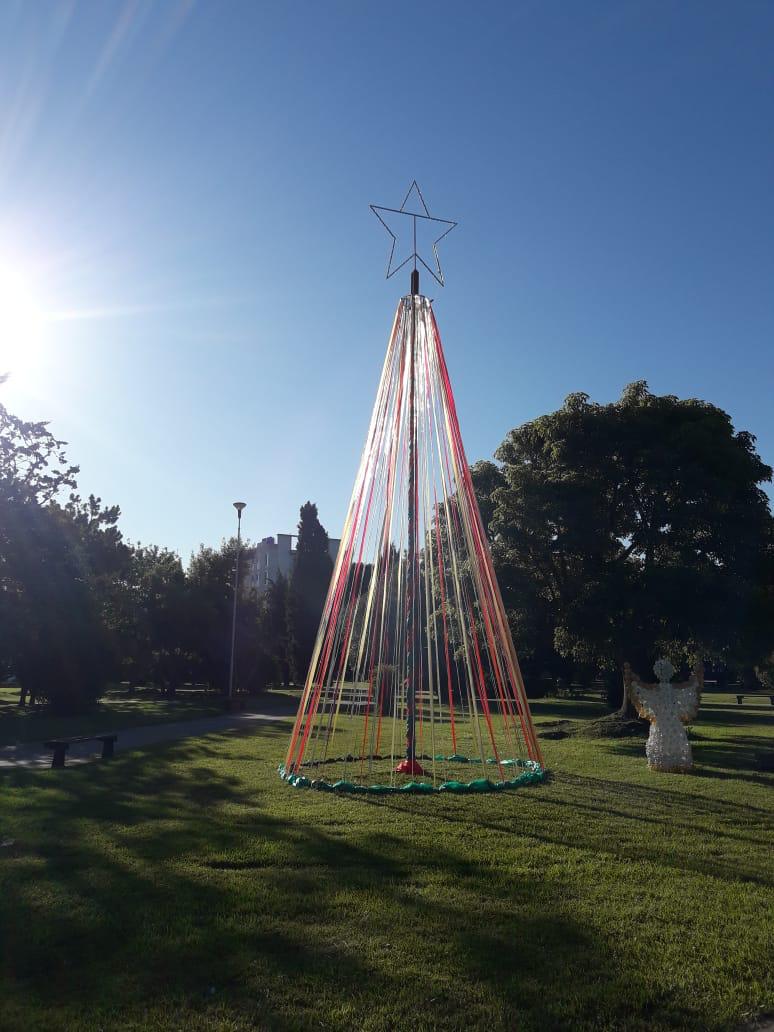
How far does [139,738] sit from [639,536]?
510 inches

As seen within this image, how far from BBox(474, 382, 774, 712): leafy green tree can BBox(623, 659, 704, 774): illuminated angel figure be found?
17.4ft

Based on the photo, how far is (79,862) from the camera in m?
6.62

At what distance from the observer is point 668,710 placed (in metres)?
12.5

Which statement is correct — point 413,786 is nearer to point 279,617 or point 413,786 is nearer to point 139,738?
point 139,738

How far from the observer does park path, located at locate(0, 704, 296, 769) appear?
45.8 feet

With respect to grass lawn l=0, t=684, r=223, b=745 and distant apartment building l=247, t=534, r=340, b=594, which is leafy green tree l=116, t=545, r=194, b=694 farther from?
distant apartment building l=247, t=534, r=340, b=594

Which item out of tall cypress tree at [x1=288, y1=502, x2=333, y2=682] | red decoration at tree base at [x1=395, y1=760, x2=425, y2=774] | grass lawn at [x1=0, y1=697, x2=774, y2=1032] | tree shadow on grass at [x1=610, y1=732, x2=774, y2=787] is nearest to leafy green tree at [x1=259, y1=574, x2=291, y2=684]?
tall cypress tree at [x1=288, y1=502, x2=333, y2=682]

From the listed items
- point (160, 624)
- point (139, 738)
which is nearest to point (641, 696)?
point (139, 738)

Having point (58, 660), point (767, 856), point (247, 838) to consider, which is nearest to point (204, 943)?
point (247, 838)

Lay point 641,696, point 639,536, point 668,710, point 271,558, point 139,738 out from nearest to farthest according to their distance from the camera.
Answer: point 668,710
point 641,696
point 139,738
point 639,536
point 271,558

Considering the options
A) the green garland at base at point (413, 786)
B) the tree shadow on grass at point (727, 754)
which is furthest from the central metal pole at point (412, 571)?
the tree shadow on grass at point (727, 754)

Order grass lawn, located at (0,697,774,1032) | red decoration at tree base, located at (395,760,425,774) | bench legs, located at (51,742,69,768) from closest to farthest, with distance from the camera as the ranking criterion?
grass lawn, located at (0,697,774,1032)
red decoration at tree base, located at (395,760,425,774)
bench legs, located at (51,742,69,768)

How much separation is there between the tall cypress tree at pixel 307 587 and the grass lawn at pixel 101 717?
12.3 m

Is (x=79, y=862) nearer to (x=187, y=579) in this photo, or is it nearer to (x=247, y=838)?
(x=247, y=838)
